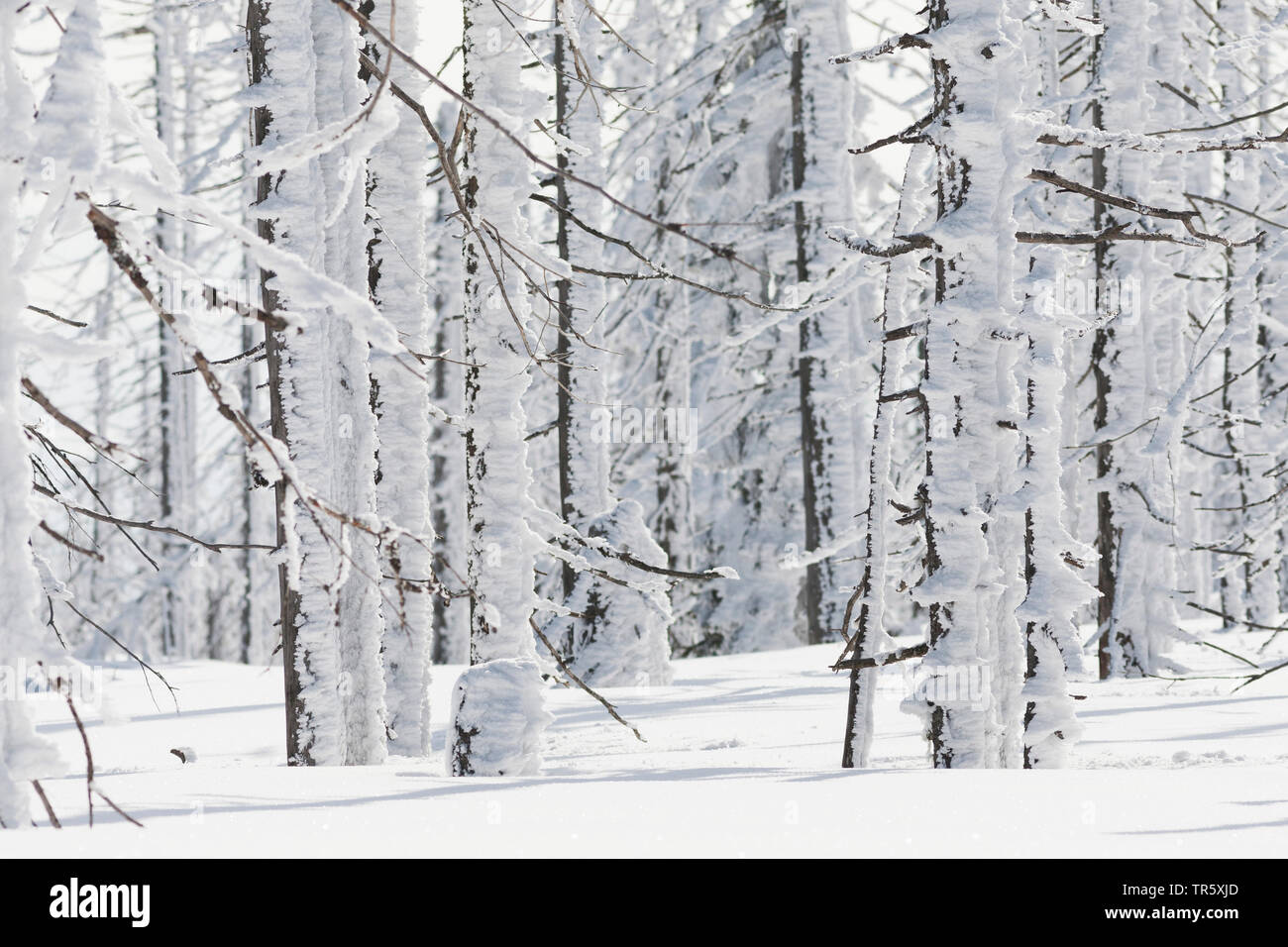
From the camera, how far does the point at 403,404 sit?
8.08 m

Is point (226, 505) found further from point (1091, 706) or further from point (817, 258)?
point (1091, 706)

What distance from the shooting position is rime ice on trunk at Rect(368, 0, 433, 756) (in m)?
7.78

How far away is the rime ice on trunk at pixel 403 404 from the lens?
7781mm

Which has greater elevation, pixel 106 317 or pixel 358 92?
pixel 106 317

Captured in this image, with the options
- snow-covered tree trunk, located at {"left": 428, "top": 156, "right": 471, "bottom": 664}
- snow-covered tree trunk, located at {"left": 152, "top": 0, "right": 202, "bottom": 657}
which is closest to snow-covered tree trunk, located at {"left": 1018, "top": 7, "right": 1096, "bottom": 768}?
snow-covered tree trunk, located at {"left": 152, "top": 0, "right": 202, "bottom": 657}

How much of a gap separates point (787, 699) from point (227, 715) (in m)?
4.43

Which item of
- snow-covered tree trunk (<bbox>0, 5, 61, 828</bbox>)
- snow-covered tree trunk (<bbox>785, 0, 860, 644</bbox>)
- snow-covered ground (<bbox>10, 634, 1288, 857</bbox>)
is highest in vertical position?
snow-covered tree trunk (<bbox>785, 0, 860, 644</bbox>)

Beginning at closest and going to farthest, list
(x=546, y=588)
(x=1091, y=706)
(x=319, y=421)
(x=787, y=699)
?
1. (x=319, y=421)
2. (x=1091, y=706)
3. (x=787, y=699)
4. (x=546, y=588)

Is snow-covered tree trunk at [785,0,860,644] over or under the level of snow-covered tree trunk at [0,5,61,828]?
over

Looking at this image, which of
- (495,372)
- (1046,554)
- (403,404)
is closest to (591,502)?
(403,404)

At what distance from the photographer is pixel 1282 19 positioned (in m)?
6.99

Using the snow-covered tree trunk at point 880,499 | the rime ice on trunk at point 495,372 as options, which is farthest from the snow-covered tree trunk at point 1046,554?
the rime ice on trunk at point 495,372

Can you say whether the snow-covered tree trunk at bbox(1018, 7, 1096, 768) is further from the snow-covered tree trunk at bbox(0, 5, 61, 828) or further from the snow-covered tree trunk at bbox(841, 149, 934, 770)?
the snow-covered tree trunk at bbox(0, 5, 61, 828)

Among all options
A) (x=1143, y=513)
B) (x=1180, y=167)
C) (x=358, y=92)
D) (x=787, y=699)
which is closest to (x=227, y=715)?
(x=787, y=699)
